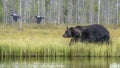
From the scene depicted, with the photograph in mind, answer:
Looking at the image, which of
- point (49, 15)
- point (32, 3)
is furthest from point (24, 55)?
point (32, 3)

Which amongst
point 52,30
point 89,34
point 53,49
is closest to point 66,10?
point 52,30

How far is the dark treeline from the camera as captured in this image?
65.0 metres

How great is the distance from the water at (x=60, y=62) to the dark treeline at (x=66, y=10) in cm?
4200

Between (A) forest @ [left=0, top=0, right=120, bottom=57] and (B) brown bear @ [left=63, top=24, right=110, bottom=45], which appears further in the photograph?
(B) brown bear @ [left=63, top=24, right=110, bottom=45]

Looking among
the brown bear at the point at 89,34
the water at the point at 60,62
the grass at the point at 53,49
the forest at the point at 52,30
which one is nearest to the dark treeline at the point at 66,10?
the forest at the point at 52,30

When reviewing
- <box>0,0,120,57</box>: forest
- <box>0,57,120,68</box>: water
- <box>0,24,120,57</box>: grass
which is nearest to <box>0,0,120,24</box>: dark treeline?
<box>0,0,120,57</box>: forest

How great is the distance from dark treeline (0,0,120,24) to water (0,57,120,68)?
138 feet

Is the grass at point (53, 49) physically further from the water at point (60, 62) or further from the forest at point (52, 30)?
the water at point (60, 62)

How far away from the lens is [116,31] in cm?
4344

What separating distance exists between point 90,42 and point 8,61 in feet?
20.1

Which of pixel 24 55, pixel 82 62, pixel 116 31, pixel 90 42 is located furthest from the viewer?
pixel 116 31

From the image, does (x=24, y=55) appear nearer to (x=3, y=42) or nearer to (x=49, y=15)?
(x=3, y=42)

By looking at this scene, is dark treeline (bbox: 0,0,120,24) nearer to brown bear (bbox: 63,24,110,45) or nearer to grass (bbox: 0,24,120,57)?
brown bear (bbox: 63,24,110,45)

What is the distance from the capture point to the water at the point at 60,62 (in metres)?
17.9
